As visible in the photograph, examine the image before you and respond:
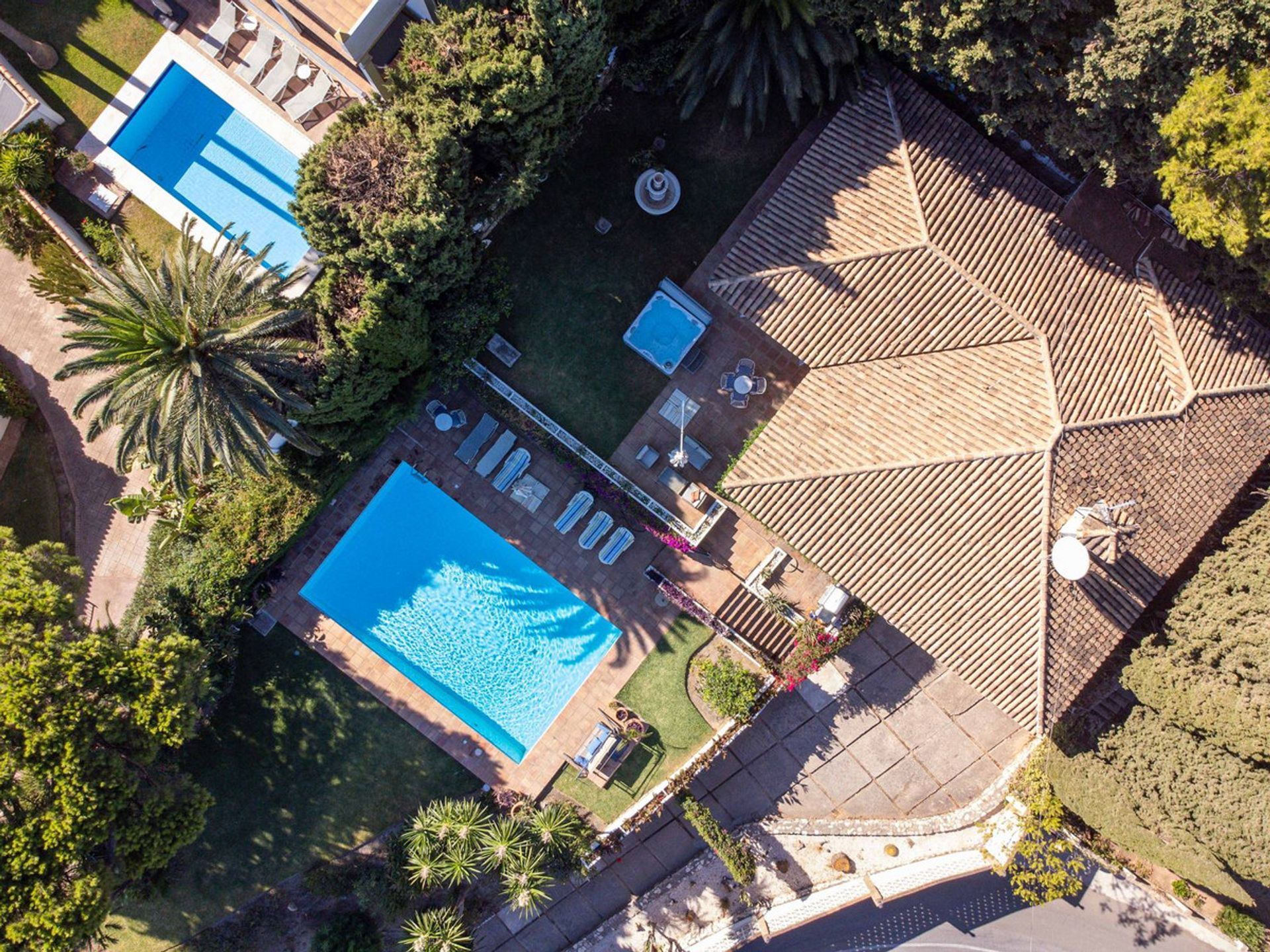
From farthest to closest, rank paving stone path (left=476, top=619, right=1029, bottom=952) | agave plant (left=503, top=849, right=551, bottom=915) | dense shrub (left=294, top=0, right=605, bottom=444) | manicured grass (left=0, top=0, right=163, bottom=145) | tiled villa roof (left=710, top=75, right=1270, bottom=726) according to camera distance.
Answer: paving stone path (left=476, top=619, right=1029, bottom=952) → manicured grass (left=0, top=0, right=163, bottom=145) → agave plant (left=503, top=849, right=551, bottom=915) → tiled villa roof (left=710, top=75, right=1270, bottom=726) → dense shrub (left=294, top=0, right=605, bottom=444)

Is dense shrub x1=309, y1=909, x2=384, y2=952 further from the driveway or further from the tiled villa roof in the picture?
the tiled villa roof

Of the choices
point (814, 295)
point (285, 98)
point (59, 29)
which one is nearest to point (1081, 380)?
point (814, 295)

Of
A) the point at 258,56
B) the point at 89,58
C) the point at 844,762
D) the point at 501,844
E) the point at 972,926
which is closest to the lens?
the point at 501,844

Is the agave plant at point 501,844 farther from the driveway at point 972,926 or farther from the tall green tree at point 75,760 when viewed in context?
the driveway at point 972,926

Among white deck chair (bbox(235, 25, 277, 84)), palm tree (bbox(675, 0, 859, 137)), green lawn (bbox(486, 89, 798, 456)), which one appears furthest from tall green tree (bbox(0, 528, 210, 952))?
palm tree (bbox(675, 0, 859, 137))

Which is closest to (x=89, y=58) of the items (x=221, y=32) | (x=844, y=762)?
(x=221, y=32)

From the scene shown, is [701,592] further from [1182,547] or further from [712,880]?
[1182,547]

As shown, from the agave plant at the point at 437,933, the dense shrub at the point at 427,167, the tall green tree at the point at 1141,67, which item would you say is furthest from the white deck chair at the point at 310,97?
the agave plant at the point at 437,933

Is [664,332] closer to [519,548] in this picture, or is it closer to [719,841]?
[519,548]
